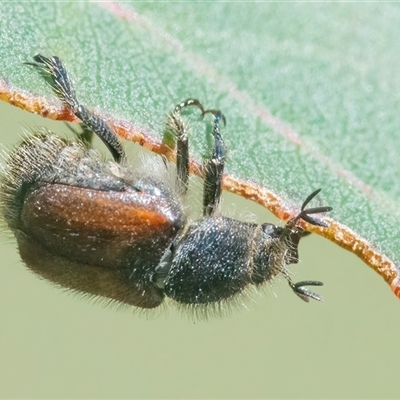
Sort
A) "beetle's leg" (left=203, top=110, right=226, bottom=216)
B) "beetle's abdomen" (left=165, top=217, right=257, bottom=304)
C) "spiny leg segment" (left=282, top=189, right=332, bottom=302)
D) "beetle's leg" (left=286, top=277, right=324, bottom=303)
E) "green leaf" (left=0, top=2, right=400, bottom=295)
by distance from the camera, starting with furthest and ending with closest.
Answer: "beetle's leg" (left=286, top=277, right=324, bottom=303) → "beetle's abdomen" (left=165, top=217, right=257, bottom=304) → "beetle's leg" (left=203, top=110, right=226, bottom=216) → "spiny leg segment" (left=282, top=189, right=332, bottom=302) → "green leaf" (left=0, top=2, right=400, bottom=295)

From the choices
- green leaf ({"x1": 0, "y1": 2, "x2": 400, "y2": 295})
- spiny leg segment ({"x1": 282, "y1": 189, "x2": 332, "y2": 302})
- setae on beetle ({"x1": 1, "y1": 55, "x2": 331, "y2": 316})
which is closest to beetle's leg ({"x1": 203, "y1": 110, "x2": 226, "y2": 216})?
setae on beetle ({"x1": 1, "y1": 55, "x2": 331, "y2": 316})

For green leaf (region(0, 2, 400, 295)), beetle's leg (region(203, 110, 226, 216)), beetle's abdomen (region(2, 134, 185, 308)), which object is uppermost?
green leaf (region(0, 2, 400, 295))

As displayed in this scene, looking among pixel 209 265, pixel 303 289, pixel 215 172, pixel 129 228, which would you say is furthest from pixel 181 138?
pixel 303 289

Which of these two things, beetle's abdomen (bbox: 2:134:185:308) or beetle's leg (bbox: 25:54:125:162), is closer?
beetle's leg (bbox: 25:54:125:162)

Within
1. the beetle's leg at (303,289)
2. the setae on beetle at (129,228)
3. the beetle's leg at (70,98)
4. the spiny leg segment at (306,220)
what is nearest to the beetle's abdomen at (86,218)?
the setae on beetle at (129,228)

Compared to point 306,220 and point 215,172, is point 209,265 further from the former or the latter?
point 306,220

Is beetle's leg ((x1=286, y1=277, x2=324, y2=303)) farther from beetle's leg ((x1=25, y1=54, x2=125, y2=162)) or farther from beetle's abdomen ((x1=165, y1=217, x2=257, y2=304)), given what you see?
beetle's leg ((x1=25, y1=54, x2=125, y2=162))

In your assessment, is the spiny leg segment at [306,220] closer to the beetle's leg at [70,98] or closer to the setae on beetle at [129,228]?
the setae on beetle at [129,228]

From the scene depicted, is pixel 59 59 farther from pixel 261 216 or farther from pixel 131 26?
pixel 261 216
